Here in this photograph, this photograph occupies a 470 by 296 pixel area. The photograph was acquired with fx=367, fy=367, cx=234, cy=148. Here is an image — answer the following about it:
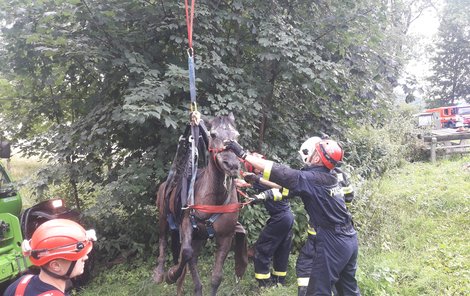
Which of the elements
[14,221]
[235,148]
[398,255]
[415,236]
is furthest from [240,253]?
[415,236]

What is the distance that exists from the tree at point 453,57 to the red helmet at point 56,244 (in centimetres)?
3383

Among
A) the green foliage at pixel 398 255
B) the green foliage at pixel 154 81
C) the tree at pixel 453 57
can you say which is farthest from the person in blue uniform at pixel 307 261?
the tree at pixel 453 57

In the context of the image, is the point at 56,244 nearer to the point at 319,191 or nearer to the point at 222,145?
the point at 222,145

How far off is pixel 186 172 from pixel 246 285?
2.10 meters

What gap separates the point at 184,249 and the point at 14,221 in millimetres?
2475

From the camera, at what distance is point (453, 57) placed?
103 feet

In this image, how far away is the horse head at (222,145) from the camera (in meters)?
3.51

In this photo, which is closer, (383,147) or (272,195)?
(272,195)

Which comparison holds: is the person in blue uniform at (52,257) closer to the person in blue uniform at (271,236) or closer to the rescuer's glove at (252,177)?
the rescuer's glove at (252,177)

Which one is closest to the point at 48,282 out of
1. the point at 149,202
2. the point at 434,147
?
the point at 149,202

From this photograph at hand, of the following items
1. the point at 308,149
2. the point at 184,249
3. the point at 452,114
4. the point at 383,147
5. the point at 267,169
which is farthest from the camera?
the point at 452,114

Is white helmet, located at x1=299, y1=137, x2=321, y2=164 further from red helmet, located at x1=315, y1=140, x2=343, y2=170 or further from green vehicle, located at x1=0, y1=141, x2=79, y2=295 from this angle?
green vehicle, located at x1=0, y1=141, x2=79, y2=295

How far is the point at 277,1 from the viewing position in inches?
245

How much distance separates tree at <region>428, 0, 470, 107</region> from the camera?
99.8 feet
